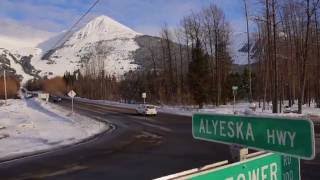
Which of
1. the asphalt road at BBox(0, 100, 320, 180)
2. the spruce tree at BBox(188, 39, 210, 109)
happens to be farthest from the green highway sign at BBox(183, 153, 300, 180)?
the spruce tree at BBox(188, 39, 210, 109)

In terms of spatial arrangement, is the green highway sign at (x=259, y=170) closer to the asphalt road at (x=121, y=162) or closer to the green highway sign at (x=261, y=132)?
the green highway sign at (x=261, y=132)

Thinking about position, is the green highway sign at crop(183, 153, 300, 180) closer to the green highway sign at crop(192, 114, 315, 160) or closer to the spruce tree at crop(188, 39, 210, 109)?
the green highway sign at crop(192, 114, 315, 160)

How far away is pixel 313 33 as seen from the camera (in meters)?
64.1

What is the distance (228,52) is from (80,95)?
103m

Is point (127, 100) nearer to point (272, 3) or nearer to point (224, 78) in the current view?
point (224, 78)

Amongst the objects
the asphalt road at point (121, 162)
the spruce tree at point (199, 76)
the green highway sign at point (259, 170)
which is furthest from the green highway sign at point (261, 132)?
the spruce tree at point (199, 76)

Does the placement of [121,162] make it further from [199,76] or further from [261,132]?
[199,76]

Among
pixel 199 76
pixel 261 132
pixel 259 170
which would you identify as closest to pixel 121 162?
pixel 259 170

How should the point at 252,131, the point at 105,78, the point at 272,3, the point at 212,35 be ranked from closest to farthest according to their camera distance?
the point at 252,131, the point at 272,3, the point at 212,35, the point at 105,78

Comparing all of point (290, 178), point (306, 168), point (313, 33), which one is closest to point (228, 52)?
point (313, 33)

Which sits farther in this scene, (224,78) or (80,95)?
(80,95)

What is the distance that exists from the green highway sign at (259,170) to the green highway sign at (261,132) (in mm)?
156

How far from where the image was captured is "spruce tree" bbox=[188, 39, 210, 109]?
68.9 meters

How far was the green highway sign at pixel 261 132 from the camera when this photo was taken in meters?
2.97
